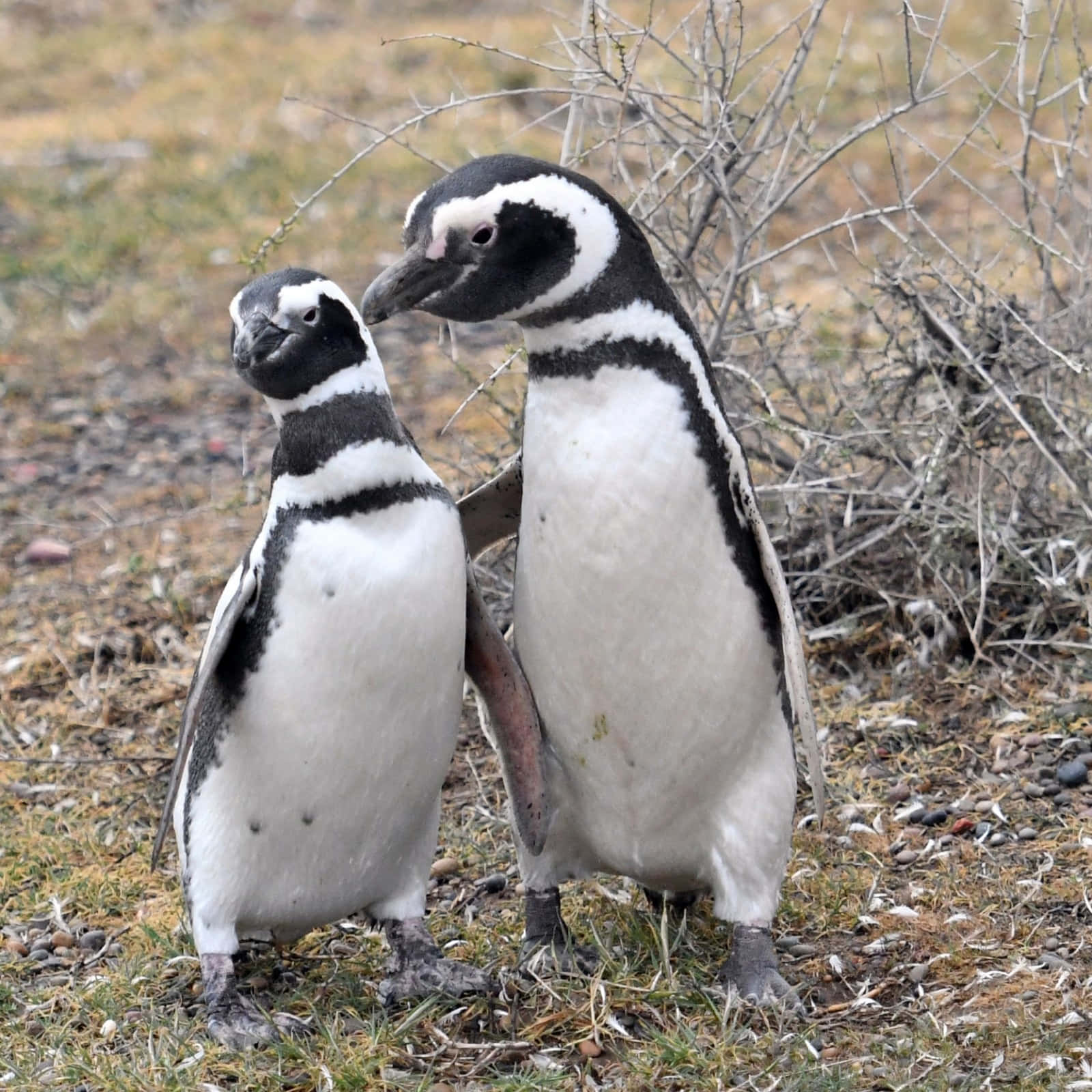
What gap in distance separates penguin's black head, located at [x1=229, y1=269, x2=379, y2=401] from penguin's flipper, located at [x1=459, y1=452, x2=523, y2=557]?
40cm

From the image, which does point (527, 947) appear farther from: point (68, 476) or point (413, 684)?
point (68, 476)

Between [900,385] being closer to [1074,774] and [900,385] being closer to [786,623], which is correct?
[1074,774]

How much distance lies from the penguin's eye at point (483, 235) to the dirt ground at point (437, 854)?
3.90ft

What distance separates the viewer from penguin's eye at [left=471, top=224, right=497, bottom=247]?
2604mm

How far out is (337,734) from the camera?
9.10ft

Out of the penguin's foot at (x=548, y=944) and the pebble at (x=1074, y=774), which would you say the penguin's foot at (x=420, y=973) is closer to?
the penguin's foot at (x=548, y=944)

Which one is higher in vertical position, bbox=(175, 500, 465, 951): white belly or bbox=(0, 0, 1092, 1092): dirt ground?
bbox=(175, 500, 465, 951): white belly

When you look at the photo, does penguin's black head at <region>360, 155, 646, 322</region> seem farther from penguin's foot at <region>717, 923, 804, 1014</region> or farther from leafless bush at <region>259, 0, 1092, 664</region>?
penguin's foot at <region>717, 923, 804, 1014</region>

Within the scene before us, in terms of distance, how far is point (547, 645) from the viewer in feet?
9.37

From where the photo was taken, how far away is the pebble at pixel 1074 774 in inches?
141

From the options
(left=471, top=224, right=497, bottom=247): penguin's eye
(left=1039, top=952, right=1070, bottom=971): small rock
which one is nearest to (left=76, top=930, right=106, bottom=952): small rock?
(left=471, top=224, right=497, bottom=247): penguin's eye

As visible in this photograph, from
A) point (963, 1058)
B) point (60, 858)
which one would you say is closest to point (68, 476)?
point (60, 858)

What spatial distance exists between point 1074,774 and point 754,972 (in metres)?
1.06

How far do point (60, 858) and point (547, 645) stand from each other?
4.71 ft
